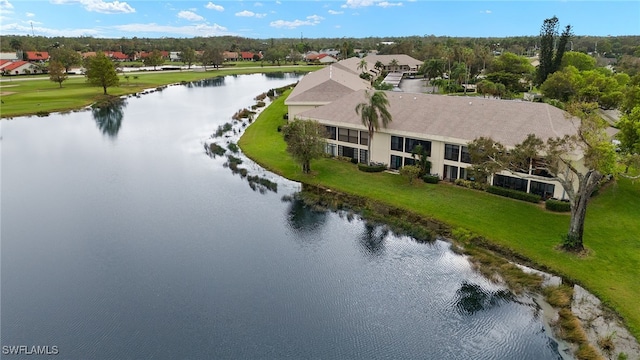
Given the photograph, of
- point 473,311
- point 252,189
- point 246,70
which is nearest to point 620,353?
point 473,311

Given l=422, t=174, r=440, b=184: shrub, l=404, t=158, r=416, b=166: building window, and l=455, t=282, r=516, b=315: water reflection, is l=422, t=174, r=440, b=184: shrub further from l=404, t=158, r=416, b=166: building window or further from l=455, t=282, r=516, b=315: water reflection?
l=455, t=282, r=516, b=315: water reflection

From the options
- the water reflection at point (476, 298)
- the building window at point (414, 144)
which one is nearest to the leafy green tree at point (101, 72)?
the building window at point (414, 144)

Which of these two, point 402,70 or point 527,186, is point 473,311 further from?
point 402,70

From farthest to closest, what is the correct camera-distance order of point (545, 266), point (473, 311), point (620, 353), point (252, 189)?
point (252, 189) < point (545, 266) < point (473, 311) < point (620, 353)

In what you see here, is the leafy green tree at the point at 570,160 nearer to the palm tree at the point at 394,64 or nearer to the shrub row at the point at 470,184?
the shrub row at the point at 470,184

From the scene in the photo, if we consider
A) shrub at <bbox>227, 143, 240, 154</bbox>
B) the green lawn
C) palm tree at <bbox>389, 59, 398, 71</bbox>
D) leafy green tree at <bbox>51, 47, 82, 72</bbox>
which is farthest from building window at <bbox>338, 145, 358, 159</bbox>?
leafy green tree at <bbox>51, 47, 82, 72</bbox>

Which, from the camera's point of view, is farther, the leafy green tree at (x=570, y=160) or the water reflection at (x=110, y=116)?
the water reflection at (x=110, y=116)
